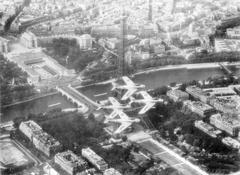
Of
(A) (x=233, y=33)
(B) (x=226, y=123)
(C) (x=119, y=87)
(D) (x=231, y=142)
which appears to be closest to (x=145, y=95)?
(C) (x=119, y=87)

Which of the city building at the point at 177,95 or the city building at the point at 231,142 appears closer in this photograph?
the city building at the point at 231,142

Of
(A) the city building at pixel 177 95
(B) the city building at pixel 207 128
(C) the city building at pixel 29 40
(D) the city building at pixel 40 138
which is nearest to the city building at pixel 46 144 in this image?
(D) the city building at pixel 40 138

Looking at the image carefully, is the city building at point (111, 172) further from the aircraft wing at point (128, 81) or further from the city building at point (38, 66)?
the city building at point (38, 66)

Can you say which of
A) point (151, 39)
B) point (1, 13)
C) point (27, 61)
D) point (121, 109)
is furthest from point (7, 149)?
point (1, 13)

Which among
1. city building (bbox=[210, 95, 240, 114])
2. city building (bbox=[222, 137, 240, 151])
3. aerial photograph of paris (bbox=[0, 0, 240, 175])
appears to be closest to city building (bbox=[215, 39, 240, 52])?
aerial photograph of paris (bbox=[0, 0, 240, 175])

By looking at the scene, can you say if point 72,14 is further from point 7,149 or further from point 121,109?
point 7,149

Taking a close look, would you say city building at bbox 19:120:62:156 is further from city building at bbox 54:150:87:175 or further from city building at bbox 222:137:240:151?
city building at bbox 222:137:240:151

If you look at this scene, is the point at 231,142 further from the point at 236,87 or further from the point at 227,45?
the point at 227,45
